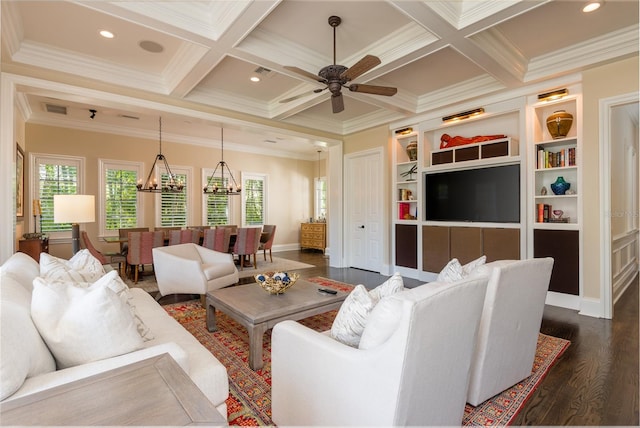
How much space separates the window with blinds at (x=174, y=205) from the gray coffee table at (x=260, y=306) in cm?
509

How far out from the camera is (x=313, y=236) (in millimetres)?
9344

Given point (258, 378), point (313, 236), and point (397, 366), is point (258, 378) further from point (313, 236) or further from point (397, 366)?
point (313, 236)

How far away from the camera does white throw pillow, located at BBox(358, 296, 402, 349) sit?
1.35 meters

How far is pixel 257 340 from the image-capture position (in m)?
2.46

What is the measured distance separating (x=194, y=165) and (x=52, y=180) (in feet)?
9.08

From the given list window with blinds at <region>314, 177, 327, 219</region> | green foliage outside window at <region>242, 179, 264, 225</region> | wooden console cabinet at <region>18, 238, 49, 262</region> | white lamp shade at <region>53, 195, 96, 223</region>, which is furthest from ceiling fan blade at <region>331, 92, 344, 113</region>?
window with blinds at <region>314, 177, 327, 219</region>

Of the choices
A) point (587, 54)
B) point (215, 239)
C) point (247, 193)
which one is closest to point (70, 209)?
point (215, 239)

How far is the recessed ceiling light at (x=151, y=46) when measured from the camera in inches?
139

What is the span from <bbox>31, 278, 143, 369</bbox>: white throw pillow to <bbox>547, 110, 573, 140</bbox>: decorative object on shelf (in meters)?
4.96

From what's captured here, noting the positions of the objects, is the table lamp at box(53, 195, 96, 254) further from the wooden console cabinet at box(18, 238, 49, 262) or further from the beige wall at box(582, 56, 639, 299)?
the beige wall at box(582, 56, 639, 299)

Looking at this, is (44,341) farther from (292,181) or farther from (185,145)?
(292,181)

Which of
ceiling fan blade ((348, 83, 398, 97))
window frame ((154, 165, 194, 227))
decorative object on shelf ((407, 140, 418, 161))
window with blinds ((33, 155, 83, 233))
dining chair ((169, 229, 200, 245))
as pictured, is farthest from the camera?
window frame ((154, 165, 194, 227))

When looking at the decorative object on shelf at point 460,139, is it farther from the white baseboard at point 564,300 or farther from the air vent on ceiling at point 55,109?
the air vent on ceiling at point 55,109

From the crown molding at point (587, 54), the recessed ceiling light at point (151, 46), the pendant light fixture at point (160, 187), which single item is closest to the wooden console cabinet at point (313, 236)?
the pendant light fixture at point (160, 187)
